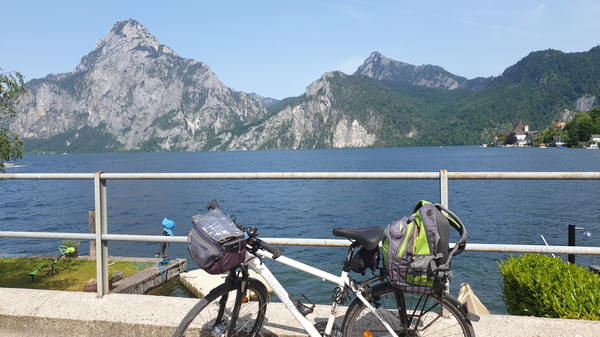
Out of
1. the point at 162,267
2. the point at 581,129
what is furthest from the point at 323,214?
the point at 581,129

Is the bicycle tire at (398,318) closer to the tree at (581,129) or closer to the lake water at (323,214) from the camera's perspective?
the lake water at (323,214)

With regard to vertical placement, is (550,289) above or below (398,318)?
below

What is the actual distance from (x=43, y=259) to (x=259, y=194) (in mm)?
37018

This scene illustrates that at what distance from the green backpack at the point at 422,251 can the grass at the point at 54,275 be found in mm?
9078

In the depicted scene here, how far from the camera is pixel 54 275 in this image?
1096 centimetres

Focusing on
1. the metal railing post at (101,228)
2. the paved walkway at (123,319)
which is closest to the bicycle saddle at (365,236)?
the paved walkway at (123,319)

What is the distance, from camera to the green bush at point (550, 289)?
162 inches

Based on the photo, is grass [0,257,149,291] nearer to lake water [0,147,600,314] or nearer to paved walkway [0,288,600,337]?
paved walkway [0,288,600,337]

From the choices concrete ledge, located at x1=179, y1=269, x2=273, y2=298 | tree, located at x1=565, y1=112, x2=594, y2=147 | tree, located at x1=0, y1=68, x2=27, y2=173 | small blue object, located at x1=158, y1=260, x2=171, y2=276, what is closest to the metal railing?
tree, located at x1=0, y1=68, x2=27, y2=173

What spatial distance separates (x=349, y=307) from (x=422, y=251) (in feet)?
2.88

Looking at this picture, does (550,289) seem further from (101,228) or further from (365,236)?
(101,228)

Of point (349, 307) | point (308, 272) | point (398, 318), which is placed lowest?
point (398, 318)

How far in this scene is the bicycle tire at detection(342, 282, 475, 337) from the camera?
3.20 meters

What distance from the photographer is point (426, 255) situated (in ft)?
9.15
